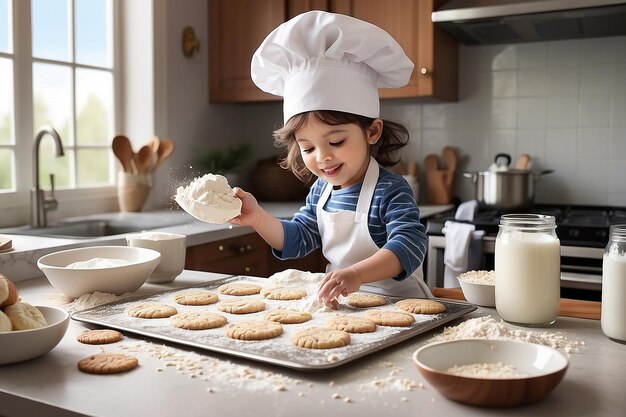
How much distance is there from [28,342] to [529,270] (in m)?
0.78

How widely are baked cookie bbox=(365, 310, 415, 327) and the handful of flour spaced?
0.40 meters

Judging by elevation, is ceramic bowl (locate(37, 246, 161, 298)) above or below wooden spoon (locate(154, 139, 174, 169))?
below

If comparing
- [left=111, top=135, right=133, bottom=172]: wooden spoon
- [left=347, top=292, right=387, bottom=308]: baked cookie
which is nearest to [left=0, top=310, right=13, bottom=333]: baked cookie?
[left=347, top=292, right=387, bottom=308]: baked cookie

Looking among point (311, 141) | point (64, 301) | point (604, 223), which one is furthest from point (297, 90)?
point (604, 223)

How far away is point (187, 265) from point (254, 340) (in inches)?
54.8

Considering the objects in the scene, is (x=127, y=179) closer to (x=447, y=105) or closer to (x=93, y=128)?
(x=93, y=128)

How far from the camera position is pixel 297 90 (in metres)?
1.52

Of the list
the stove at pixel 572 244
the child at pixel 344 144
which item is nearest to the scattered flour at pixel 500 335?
the child at pixel 344 144

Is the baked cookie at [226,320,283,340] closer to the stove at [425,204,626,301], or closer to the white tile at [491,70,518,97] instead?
the stove at [425,204,626,301]

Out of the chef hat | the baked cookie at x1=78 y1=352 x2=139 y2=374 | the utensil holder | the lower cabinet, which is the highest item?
the chef hat

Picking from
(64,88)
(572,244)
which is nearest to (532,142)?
(572,244)

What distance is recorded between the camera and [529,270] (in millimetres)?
1115

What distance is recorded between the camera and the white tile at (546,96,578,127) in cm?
305

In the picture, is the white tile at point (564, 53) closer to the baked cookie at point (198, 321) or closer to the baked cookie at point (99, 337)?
the baked cookie at point (198, 321)
